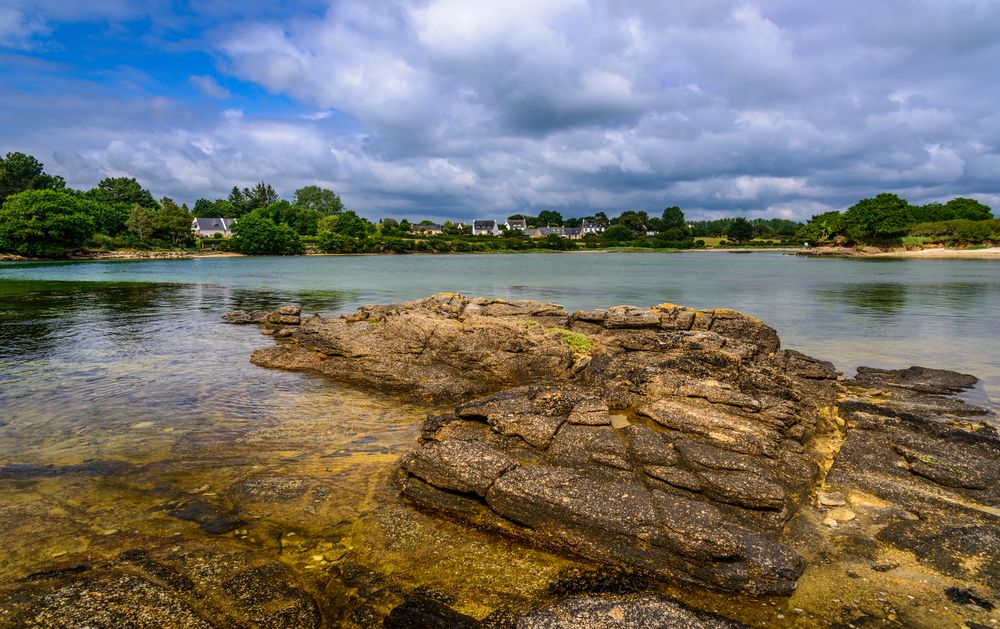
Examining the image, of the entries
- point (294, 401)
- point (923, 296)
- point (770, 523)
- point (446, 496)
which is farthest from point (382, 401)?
point (923, 296)

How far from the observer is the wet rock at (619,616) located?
4.93 m

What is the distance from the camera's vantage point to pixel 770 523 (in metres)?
7.11

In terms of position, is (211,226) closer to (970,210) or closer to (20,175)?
(20,175)

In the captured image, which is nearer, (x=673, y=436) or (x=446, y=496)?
(x=446, y=496)

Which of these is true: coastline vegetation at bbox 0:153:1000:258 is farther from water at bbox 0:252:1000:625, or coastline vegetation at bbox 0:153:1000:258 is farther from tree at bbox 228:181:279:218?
water at bbox 0:252:1000:625

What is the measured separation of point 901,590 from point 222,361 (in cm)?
1854

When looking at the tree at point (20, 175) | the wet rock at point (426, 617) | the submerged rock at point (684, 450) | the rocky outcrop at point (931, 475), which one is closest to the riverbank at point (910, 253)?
the submerged rock at point (684, 450)

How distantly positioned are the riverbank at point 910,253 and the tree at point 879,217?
197 inches

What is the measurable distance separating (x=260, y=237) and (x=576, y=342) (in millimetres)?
138052

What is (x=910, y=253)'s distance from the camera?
423ft

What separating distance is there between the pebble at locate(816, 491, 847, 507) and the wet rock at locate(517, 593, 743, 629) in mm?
3749

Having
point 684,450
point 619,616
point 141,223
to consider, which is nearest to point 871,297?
point 684,450

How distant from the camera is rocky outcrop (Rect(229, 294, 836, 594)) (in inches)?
254

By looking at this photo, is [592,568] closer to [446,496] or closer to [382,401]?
[446,496]
